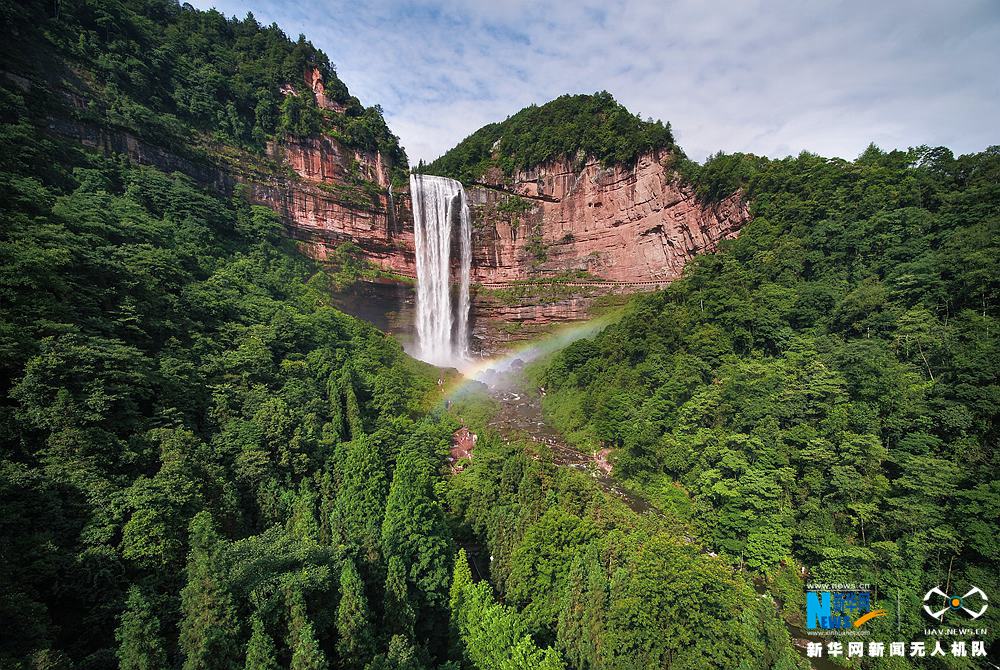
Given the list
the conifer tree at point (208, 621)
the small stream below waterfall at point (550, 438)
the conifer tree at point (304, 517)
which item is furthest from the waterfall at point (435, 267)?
the conifer tree at point (208, 621)

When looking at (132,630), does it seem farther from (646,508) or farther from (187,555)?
(646,508)

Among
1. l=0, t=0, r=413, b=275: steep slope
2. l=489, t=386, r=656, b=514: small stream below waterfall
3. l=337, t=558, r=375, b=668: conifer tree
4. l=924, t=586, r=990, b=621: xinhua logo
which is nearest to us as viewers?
l=337, t=558, r=375, b=668: conifer tree

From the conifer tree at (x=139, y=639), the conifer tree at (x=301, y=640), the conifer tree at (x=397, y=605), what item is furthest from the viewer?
the conifer tree at (x=397, y=605)

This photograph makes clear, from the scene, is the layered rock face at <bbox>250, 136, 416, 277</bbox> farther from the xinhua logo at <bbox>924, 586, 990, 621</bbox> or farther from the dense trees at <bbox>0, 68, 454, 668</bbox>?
the xinhua logo at <bbox>924, 586, 990, 621</bbox>

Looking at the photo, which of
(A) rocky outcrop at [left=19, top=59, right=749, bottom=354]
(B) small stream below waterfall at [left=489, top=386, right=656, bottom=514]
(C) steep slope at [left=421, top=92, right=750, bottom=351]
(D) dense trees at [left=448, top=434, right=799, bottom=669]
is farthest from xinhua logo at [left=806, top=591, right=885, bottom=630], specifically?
(C) steep slope at [left=421, top=92, right=750, bottom=351]

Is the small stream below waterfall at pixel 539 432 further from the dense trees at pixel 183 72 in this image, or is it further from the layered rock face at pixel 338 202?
the dense trees at pixel 183 72

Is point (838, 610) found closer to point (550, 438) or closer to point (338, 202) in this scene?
point (550, 438)
